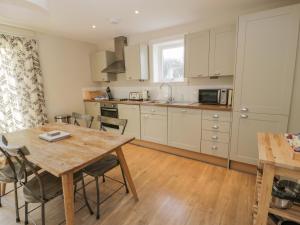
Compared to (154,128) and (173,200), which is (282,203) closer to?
(173,200)

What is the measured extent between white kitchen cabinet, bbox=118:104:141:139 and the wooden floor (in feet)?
3.21

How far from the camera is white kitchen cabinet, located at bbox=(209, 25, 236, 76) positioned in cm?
244

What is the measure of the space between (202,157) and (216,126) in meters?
0.63

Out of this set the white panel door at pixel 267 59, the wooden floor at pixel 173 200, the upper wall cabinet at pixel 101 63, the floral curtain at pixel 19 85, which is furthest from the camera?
the upper wall cabinet at pixel 101 63

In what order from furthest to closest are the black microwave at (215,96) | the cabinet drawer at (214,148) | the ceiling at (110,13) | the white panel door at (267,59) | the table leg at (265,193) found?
the black microwave at (215,96) → the cabinet drawer at (214,148) → the ceiling at (110,13) → the white panel door at (267,59) → the table leg at (265,193)

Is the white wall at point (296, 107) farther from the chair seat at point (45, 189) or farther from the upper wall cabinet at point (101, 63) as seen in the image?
the upper wall cabinet at point (101, 63)

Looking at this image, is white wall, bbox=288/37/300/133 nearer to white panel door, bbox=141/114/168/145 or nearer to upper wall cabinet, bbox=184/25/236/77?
upper wall cabinet, bbox=184/25/236/77

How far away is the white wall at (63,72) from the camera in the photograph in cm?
347

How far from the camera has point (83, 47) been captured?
4129mm

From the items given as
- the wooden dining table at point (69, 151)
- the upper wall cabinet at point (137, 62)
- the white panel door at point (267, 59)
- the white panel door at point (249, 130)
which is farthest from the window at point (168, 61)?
the wooden dining table at point (69, 151)

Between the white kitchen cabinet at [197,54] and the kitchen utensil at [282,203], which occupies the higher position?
the white kitchen cabinet at [197,54]

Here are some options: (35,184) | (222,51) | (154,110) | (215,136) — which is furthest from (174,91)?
(35,184)

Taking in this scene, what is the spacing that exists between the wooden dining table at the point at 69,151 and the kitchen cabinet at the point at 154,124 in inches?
53.7

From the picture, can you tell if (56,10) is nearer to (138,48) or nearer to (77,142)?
(138,48)
